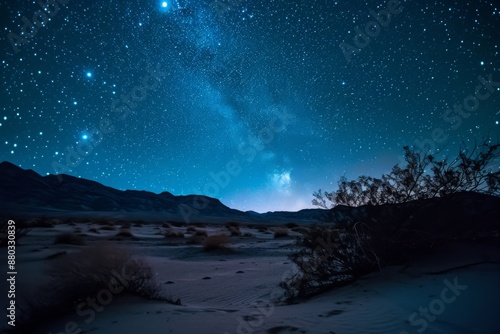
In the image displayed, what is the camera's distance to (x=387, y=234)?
4.89 m

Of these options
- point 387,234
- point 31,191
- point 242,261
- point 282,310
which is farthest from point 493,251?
point 31,191

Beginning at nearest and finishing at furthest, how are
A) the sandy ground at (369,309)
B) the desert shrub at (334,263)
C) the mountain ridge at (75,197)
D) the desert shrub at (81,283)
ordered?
the sandy ground at (369,309) → the desert shrub at (81,283) → the desert shrub at (334,263) → the mountain ridge at (75,197)

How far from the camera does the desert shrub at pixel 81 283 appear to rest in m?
3.64

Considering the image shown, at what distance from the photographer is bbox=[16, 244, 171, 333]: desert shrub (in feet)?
12.0

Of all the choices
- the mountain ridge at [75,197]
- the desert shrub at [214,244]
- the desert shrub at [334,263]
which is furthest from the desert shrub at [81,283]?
the mountain ridge at [75,197]

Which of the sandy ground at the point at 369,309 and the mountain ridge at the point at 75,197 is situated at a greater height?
the mountain ridge at the point at 75,197

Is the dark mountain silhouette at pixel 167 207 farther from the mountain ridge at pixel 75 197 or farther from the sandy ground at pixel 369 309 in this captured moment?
the sandy ground at pixel 369 309

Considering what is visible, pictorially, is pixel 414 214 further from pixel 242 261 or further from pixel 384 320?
pixel 242 261

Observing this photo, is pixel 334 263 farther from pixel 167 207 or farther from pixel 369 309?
pixel 167 207

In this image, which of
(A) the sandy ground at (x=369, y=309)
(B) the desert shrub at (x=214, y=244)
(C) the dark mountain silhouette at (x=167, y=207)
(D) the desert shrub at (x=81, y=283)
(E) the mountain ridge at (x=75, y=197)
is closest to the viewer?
(A) the sandy ground at (x=369, y=309)

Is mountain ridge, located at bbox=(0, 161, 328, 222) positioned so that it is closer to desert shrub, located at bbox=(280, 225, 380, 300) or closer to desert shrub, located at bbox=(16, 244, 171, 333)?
desert shrub, located at bbox=(16, 244, 171, 333)

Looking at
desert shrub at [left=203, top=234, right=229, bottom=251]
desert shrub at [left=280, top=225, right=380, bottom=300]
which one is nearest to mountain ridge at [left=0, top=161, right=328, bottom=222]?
desert shrub at [left=203, top=234, right=229, bottom=251]

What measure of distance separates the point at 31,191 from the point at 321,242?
304 feet

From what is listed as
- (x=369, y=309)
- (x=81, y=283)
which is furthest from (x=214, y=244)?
(x=369, y=309)
